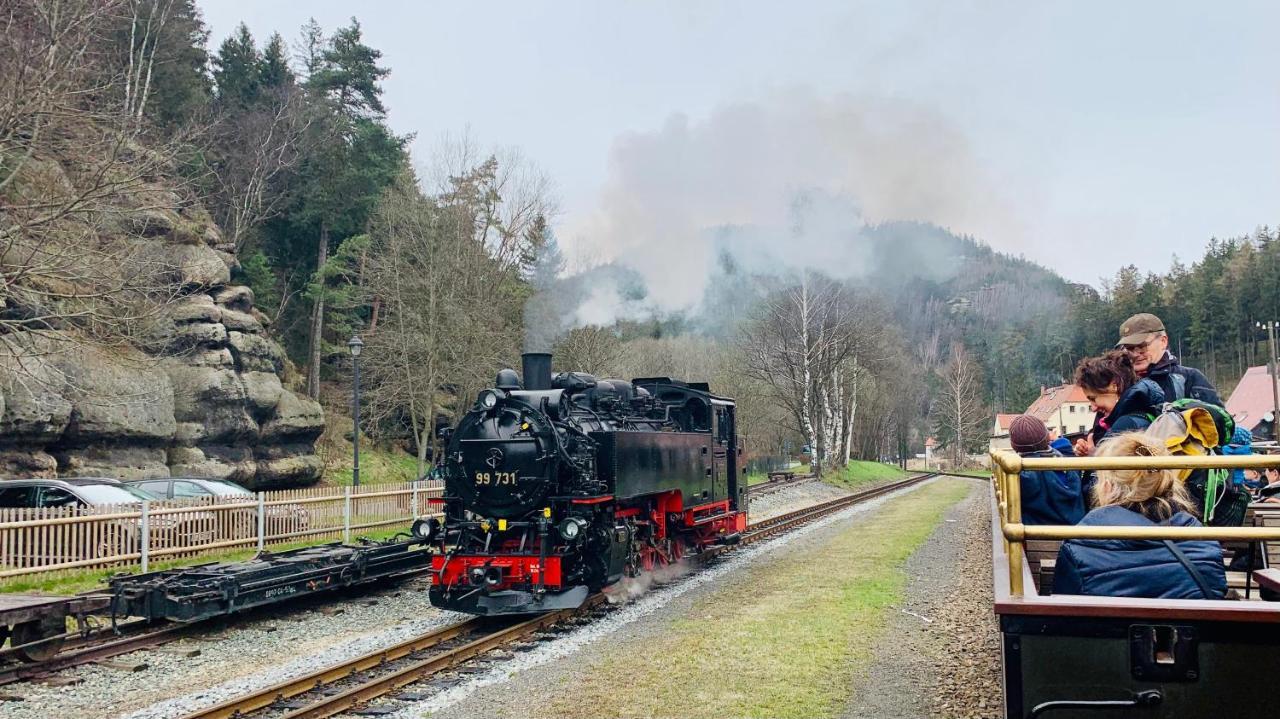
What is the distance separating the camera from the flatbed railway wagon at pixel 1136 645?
2.80 meters

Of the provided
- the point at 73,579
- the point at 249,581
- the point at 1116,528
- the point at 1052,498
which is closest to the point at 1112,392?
the point at 1052,498

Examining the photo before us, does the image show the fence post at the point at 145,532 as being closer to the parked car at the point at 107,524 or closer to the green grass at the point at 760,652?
the parked car at the point at 107,524

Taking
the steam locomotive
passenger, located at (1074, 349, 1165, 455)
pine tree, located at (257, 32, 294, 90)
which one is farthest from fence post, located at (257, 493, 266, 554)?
pine tree, located at (257, 32, 294, 90)

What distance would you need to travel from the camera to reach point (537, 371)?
458 inches

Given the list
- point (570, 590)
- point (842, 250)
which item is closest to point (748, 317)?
point (842, 250)

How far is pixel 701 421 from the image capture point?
580 inches

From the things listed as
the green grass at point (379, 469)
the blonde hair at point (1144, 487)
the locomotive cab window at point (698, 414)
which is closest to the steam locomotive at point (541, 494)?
the locomotive cab window at point (698, 414)

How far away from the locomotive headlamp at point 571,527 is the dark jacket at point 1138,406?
20.1ft

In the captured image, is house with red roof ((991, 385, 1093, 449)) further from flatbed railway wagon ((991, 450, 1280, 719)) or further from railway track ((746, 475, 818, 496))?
flatbed railway wagon ((991, 450, 1280, 719))

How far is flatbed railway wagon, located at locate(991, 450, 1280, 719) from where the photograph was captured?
9.19ft

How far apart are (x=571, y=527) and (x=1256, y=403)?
4690cm

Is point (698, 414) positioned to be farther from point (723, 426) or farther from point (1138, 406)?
point (1138, 406)

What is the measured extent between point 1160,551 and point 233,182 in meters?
36.8

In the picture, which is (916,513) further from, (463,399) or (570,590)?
(570,590)
